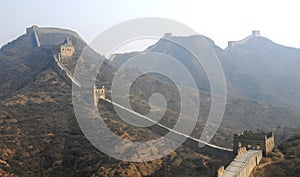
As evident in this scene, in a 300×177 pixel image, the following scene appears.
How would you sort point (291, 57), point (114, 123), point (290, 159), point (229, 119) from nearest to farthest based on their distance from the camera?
point (290, 159) → point (114, 123) → point (229, 119) → point (291, 57)

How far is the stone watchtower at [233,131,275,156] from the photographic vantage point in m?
33.0

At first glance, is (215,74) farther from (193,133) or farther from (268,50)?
(193,133)

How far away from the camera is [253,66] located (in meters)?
152

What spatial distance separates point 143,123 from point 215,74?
7913 centimetres

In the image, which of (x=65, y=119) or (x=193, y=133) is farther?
(x=193, y=133)

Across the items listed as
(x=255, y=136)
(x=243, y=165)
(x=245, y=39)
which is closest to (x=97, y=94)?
(x=255, y=136)

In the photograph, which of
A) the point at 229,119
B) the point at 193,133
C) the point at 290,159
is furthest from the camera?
the point at 229,119

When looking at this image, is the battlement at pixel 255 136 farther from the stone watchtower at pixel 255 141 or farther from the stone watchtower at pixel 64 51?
the stone watchtower at pixel 64 51

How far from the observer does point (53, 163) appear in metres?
36.5

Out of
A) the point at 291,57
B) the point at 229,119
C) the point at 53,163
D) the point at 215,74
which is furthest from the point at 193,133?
the point at 291,57

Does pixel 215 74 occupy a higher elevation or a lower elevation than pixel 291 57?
lower

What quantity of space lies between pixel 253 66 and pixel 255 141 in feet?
404

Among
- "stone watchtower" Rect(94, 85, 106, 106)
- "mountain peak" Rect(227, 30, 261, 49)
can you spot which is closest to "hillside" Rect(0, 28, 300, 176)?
"stone watchtower" Rect(94, 85, 106, 106)

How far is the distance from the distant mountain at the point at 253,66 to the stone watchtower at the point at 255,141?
71767 mm
